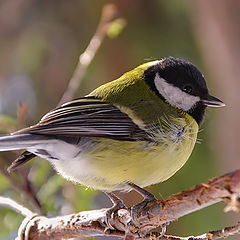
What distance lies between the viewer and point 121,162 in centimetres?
167

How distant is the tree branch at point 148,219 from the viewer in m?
1.07

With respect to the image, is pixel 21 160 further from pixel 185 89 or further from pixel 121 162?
pixel 185 89

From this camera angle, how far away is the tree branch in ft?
3.52

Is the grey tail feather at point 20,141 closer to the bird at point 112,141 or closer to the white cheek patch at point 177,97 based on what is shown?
the bird at point 112,141

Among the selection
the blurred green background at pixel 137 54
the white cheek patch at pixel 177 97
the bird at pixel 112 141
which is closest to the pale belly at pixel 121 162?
the bird at pixel 112 141

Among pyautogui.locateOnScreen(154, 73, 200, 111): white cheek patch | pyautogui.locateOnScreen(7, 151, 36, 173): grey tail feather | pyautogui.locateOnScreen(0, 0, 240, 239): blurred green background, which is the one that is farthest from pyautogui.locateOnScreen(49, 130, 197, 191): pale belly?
pyautogui.locateOnScreen(0, 0, 240, 239): blurred green background

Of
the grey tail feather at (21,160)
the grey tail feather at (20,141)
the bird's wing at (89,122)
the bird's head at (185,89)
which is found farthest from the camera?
the bird's head at (185,89)

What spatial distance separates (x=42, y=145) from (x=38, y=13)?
216 centimetres

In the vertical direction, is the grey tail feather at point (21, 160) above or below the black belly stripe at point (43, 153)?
below

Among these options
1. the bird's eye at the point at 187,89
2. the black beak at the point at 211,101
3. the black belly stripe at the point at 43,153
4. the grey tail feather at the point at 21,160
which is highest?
the bird's eye at the point at 187,89

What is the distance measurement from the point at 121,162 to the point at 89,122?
0.19m

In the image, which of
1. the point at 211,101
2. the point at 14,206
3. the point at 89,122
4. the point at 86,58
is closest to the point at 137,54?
the point at 86,58

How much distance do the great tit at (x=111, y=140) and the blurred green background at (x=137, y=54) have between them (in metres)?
1.14

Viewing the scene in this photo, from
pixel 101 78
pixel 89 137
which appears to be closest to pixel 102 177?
pixel 89 137
